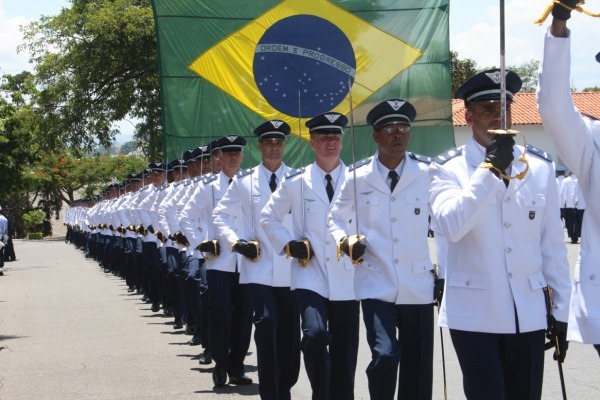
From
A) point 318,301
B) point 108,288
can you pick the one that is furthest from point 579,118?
point 108,288

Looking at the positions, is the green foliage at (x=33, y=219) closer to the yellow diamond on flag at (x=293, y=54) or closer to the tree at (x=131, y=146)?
the tree at (x=131, y=146)

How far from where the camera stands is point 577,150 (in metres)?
4.27

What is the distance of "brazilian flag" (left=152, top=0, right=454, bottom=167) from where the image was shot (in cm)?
1434

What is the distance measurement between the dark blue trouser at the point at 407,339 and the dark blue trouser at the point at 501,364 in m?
1.27

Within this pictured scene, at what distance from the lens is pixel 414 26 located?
48.3 feet

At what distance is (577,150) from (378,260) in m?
2.64

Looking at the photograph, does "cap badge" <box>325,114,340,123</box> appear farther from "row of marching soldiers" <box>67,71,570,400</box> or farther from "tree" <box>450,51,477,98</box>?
"tree" <box>450,51,477,98</box>

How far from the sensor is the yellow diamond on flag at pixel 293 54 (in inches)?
564

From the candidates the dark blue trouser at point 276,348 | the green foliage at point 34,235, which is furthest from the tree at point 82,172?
the dark blue trouser at point 276,348

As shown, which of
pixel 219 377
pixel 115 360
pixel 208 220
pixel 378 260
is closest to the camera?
pixel 378 260

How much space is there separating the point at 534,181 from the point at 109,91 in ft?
129

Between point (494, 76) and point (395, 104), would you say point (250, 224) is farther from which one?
point (494, 76)

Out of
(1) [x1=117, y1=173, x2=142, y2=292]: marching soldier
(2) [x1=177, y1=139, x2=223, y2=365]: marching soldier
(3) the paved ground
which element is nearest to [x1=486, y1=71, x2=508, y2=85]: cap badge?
(3) the paved ground

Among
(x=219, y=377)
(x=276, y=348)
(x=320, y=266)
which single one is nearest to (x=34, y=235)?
(x=219, y=377)
